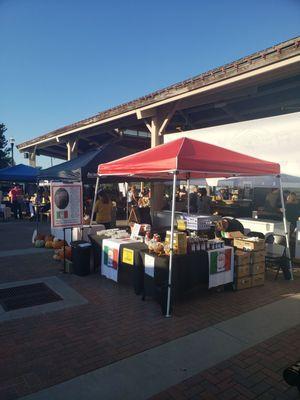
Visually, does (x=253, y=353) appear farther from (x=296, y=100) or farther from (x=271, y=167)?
(x=296, y=100)

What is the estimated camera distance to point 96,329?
4.18m

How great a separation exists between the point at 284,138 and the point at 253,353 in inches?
176

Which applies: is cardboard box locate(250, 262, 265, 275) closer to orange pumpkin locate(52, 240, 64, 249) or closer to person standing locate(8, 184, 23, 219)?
orange pumpkin locate(52, 240, 64, 249)

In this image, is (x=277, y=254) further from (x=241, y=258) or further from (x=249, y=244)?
(x=241, y=258)

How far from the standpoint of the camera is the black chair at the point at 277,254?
6.47 metres

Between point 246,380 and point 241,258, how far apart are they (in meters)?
2.84

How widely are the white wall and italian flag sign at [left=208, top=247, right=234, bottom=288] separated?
2311 mm

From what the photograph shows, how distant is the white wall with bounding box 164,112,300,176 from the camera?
6.40m

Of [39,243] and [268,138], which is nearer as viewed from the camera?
[268,138]

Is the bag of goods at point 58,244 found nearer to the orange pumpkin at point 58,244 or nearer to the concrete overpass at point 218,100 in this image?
the orange pumpkin at point 58,244

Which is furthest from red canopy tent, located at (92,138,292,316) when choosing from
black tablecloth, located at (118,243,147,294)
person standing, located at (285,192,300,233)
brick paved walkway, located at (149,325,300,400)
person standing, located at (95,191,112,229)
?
person standing, located at (95,191,112,229)

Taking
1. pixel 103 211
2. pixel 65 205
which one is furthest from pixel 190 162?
pixel 103 211

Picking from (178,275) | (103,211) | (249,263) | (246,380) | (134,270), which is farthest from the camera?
(103,211)

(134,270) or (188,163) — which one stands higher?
(188,163)
